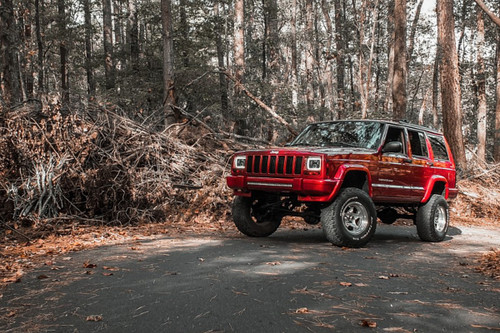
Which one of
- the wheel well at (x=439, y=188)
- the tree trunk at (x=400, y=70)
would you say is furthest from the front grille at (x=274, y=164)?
the tree trunk at (x=400, y=70)

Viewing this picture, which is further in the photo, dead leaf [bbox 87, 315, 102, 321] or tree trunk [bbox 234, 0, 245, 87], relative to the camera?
tree trunk [bbox 234, 0, 245, 87]

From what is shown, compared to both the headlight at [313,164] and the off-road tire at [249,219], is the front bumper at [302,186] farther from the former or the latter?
the off-road tire at [249,219]

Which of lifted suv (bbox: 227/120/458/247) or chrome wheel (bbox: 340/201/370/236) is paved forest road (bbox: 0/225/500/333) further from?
lifted suv (bbox: 227/120/458/247)

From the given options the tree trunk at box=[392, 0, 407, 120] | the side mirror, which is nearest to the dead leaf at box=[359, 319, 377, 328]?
the side mirror

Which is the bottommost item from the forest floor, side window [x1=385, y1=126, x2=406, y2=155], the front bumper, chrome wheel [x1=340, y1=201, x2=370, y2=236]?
the forest floor

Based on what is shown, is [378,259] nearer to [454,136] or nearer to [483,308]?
[483,308]

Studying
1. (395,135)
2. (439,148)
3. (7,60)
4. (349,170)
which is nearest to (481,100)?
(439,148)

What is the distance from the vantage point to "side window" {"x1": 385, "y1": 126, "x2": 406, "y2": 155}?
824cm

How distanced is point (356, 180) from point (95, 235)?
4.79m

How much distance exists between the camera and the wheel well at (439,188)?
9445 millimetres

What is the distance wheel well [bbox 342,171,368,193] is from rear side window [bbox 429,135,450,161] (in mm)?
2490

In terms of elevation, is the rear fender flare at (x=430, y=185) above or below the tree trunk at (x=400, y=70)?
below

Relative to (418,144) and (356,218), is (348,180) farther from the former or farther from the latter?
(418,144)

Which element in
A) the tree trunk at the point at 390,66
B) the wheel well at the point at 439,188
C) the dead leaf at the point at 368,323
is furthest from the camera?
the tree trunk at the point at 390,66
